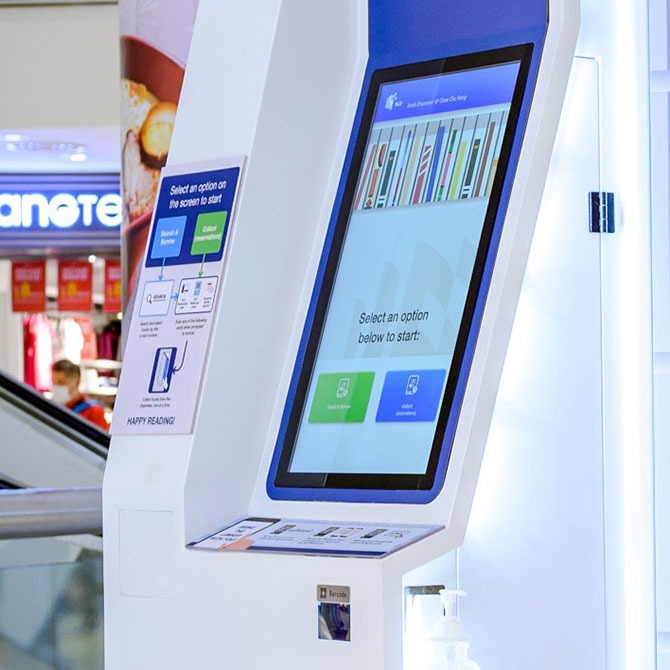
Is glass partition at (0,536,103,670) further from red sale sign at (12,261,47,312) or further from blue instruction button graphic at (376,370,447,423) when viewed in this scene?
red sale sign at (12,261,47,312)

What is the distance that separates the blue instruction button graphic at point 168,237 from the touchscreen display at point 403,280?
0.27 metres

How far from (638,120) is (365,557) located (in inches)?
35.8

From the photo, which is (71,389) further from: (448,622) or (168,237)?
(448,622)

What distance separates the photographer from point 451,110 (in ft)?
7.63

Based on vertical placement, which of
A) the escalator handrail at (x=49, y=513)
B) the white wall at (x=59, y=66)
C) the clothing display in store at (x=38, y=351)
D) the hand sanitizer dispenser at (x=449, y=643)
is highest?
the white wall at (x=59, y=66)

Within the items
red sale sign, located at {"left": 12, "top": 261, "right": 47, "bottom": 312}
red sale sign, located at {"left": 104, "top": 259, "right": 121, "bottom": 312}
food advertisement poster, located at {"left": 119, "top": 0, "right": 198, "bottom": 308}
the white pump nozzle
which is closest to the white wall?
red sale sign, located at {"left": 104, "top": 259, "right": 121, "bottom": 312}

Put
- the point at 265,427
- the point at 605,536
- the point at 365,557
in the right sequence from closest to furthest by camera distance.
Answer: the point at 365,557 < the point at 605,536 < the point at 265,427

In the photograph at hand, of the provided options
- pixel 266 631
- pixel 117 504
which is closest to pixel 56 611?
pixel 117 504

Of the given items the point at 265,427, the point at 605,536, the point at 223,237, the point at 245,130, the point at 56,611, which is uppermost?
the point at 245,130

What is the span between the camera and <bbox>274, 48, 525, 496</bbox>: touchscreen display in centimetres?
220

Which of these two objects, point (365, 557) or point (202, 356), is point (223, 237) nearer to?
point (202, 356)

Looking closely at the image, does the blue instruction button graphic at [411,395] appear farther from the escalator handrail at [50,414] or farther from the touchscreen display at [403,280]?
the escalator handrail at [50,414]

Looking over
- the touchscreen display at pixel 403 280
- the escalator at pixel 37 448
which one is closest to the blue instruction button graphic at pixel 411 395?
the touchscreen display at pixel 403 280

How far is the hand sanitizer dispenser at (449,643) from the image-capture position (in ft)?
6.81
